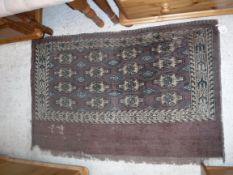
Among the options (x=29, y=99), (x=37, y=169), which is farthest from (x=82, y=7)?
(x=37, y=169)

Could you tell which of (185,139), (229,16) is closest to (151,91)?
(185,139)

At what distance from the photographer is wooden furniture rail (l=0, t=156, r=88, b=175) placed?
1379 millimetres

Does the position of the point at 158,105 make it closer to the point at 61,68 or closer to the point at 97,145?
the point at 97,145

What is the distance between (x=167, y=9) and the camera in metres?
1.16

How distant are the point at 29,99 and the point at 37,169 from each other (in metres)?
0.54

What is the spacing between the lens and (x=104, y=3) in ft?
4.03

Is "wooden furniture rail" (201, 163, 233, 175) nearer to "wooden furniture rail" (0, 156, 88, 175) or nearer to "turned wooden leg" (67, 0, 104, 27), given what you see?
"wooden furniture rail" (0, 156, 88, 175)

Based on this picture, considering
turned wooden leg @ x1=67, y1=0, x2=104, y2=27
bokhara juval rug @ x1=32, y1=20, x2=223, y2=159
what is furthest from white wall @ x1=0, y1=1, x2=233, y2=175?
turned wooden leg @ x1=67, y1=0, x2=104, y2=27

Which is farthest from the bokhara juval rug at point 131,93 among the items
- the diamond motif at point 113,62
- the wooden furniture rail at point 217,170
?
the wooden furniture rail at point 217,170

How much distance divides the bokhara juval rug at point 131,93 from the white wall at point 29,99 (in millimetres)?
58

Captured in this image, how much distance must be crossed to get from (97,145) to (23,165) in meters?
0.51

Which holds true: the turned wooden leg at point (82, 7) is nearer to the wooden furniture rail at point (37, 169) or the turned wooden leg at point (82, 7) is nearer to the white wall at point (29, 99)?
the white wall at point (29, 99)

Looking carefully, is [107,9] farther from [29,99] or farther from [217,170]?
[217,170]

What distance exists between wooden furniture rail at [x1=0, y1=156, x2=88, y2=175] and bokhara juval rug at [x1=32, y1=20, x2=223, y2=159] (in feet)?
0.48
